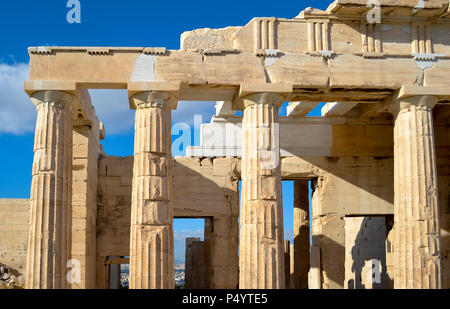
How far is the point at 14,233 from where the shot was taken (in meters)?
22.9

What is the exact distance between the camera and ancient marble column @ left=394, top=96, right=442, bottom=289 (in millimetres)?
16000

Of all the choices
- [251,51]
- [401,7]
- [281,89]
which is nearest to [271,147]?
[281,89]

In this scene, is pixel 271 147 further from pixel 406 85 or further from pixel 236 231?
pixel 236 231

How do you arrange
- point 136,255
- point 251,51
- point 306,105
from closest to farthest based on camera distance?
point 136,255, point 251,51, point 306,105

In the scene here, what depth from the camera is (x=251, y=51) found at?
53.0 feet

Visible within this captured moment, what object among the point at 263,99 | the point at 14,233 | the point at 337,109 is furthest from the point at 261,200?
the point at 14,233

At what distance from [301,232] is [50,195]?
10829 mm

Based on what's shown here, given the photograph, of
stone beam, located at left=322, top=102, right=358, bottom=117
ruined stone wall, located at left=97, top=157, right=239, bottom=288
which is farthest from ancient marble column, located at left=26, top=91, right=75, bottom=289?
stone beam, located at left=322, top=102, right=358, bottom=117

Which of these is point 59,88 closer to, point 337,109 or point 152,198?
point 152,198

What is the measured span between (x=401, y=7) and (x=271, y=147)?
4868mm

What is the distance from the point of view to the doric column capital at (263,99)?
1592 cm

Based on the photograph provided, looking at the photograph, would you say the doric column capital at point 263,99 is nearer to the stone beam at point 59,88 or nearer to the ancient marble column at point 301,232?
the stone beam at point 59,88

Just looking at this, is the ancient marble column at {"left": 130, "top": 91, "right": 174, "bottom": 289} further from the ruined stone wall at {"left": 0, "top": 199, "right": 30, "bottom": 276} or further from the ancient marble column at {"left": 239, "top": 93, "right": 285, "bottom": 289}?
the ruined stone wall at {"left": 0, "top": 199, "right": 30, "bottom": 276}

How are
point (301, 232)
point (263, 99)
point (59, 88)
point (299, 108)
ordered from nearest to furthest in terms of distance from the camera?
point (59, 88)
point (263, 99)
point (299, 108)
point (301, 232)
